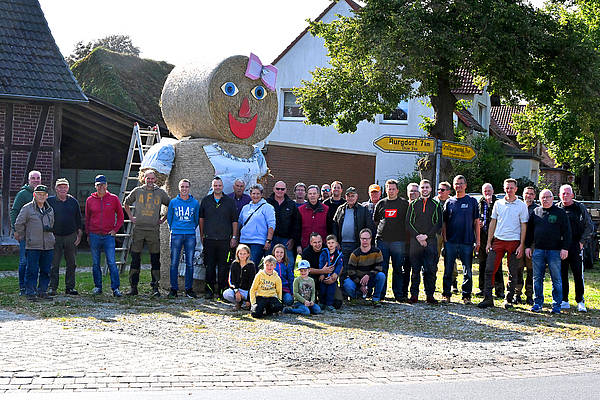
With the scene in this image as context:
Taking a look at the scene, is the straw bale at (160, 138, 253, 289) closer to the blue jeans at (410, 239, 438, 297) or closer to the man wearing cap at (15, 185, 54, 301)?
the man wearing cap at (15, 185, 54, 301)

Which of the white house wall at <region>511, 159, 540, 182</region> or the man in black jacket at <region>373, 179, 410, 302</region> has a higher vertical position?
the white house wall at <region>511, 159, 540, 182</region>

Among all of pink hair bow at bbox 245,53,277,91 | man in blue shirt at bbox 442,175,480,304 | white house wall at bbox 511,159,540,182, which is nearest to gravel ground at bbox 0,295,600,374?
man in blue shirt at bbox 442,175,480,304

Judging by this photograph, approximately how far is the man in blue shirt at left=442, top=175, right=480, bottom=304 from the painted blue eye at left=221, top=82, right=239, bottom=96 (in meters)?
3.30

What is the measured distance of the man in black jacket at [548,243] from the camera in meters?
10.3

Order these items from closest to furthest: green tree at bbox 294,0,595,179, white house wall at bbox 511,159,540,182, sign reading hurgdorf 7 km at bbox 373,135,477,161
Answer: sign reading hurgdorf 7 km at bbox 373,135,477,161 → green tree at bbox 294,0,595,179 → white house wall at bbox 511,159,540,182

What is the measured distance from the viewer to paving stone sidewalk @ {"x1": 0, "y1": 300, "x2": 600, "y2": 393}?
630 centimetres

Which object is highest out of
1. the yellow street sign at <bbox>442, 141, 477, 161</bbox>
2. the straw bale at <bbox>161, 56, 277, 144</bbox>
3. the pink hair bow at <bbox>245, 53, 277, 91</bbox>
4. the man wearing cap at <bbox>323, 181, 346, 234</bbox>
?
the pink hair bow at <bbox>245, 53, 277, 91</bbox>

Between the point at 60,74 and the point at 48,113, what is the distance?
85cm

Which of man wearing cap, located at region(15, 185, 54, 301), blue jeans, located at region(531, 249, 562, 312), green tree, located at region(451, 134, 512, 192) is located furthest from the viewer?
green tree, located at region(451, 134, 512, 192)

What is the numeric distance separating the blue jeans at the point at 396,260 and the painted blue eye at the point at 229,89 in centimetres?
292

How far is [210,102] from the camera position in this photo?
36.1 feet

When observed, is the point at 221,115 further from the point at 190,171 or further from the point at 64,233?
the point at 64,233

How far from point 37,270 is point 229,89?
3.55 m

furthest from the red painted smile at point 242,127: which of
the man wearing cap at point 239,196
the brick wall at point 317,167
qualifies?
the brick wall at point 317,167
